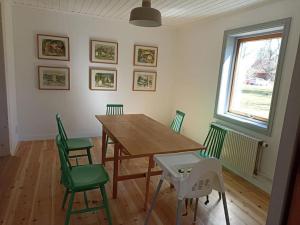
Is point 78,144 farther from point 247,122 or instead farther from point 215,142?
point 247,122

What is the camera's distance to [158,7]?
332cm

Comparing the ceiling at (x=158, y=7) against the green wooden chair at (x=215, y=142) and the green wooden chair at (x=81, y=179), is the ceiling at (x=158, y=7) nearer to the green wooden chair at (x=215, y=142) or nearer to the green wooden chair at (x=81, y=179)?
the green wooden chair at (x=215, y=142)

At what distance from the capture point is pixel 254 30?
2984 mm

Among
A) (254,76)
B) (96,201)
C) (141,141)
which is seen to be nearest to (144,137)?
(141,141)

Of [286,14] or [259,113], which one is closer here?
[286,14]

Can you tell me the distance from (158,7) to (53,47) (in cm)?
203

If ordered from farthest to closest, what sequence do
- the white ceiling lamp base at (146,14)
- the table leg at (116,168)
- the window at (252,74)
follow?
the window at (252,74) < the table leg at (116,168) < the white ceiling lamp base at (146,14)

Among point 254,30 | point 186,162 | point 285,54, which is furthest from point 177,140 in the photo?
point 254,30

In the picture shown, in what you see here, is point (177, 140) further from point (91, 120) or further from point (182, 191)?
point (91, 120)

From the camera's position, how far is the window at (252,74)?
281 cm

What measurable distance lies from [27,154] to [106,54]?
7.51 feet

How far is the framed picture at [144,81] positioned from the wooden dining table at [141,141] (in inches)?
64.3

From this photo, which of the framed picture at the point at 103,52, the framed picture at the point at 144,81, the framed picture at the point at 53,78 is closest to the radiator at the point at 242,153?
the framed picture at the point at 144,81

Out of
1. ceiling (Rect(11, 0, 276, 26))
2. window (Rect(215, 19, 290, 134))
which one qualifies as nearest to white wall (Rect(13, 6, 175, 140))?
ceiling (Rect(11, 0, 276, 26))
